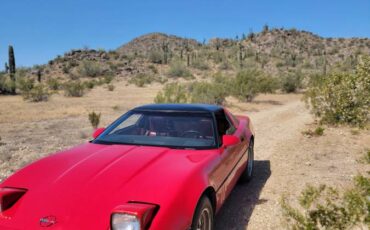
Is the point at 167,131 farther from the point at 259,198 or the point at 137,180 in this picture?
the point at 259,198

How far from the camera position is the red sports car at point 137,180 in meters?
2.84

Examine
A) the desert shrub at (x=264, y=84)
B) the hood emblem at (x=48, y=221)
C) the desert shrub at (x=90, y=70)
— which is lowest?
the hood emblem at (x=48, y=221)

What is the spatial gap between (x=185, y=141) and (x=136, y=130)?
35.1 inches

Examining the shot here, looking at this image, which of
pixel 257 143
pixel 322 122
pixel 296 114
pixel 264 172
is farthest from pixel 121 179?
pixel 296 114

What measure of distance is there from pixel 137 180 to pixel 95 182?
370 mm

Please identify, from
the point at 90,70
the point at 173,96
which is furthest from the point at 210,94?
the point at 90,70

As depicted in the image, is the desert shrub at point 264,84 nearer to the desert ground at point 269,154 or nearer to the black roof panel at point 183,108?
the desert ground at point 269,154

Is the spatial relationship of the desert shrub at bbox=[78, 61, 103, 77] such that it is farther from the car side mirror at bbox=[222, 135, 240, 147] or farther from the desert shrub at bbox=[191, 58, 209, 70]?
the car side mirror at bbox=[222, 135, 240, 147]

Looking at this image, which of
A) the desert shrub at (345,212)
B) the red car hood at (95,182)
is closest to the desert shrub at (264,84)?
the red car hood at (95,182)

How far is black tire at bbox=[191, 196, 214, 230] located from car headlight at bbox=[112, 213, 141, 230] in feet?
2.26

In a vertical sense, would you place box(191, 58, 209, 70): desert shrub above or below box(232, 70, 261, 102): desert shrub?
above

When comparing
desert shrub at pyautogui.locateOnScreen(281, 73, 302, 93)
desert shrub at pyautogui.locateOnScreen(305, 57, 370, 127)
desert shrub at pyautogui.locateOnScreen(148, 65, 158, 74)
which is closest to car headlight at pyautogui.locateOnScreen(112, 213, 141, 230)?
desert shrub at pyautogui.locateOnScreen(305, 57, 370, 127)

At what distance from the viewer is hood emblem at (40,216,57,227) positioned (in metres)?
2.75

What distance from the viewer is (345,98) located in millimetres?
11359
